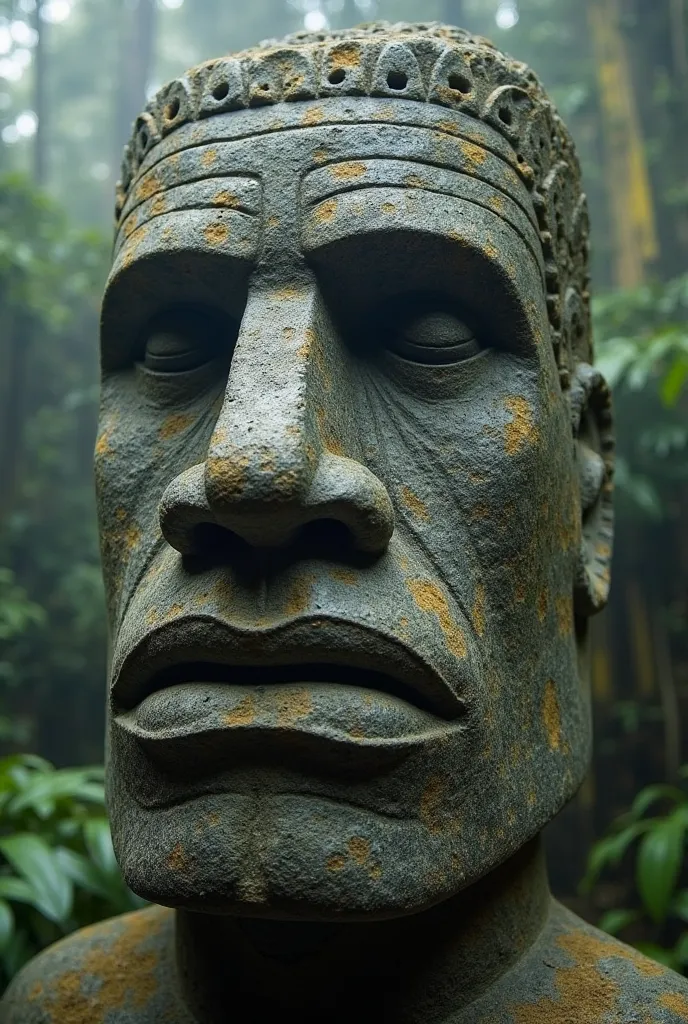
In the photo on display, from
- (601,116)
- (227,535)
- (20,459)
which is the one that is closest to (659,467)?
(601,116)

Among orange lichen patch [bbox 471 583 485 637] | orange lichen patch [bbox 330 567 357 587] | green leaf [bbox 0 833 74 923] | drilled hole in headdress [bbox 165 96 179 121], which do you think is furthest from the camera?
green leaf [bbox 0 833 74 923]

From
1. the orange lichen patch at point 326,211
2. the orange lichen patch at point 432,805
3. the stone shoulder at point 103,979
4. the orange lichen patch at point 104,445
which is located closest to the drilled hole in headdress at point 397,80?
the orange lichen patch at point 326,211

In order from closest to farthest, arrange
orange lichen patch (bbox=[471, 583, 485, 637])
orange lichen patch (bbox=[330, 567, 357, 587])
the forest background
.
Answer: orange lichen patch (bbox=[330, 567, 357, 587]) < orange lichen patch (bbox=[471, 583, 485, 637]) < the forest background

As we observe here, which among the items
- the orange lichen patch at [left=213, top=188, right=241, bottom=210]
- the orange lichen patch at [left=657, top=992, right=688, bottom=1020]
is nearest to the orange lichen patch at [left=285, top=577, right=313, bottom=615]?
the orange lichen patch at [left=213, top=188, right=241, bottom=210]

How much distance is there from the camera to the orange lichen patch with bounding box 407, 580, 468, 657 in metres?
1.43

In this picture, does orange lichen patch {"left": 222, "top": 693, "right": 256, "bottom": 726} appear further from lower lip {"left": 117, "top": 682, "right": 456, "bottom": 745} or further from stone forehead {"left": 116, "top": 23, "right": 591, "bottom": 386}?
stone forehead {"left": 116, "top": 23, "right": 591, "bottom": 386}

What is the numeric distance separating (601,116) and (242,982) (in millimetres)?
5197

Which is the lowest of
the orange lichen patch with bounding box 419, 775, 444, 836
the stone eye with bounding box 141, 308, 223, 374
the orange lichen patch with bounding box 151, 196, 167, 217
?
the orange lichen patch with bounding box 419, 775, 444, 836

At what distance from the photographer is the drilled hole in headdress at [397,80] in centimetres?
170

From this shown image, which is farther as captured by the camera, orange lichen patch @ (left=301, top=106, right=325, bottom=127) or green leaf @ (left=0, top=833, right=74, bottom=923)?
green leaf @ (left=0, top=833, right=74, bottom=923)

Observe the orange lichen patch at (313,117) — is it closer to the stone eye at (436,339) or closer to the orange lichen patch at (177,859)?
the stone eye at (436,339)

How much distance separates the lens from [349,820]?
1288 millimetres

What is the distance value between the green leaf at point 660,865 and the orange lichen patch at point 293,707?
1.45 metres

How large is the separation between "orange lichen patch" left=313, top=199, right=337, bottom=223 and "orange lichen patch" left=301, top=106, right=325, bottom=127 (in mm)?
175
